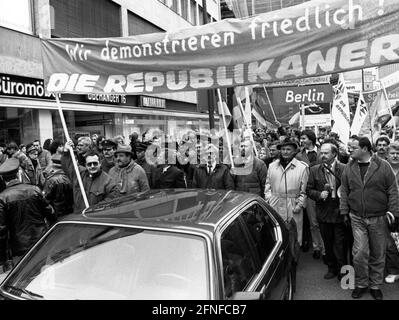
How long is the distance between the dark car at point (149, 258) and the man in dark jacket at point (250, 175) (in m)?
3.05

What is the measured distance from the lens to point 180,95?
25.5m

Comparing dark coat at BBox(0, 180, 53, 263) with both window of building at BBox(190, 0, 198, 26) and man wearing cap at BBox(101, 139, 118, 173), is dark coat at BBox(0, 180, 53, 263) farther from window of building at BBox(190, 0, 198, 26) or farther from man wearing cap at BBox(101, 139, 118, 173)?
window of building at BBox(190, 0, 198, 26)

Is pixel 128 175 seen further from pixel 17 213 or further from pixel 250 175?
pixel 250 175

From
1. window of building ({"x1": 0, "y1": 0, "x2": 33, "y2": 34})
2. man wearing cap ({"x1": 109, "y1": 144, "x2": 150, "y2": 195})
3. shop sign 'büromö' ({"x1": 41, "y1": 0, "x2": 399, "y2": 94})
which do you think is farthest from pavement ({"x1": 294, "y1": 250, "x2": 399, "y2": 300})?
window of building ({"x1": 0, "y1": 0, "x2": 33, "y2": 34})

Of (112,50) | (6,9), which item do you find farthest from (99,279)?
(6,9)

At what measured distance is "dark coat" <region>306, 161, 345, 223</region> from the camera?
17.1ft

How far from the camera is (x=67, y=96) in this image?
1491 cm

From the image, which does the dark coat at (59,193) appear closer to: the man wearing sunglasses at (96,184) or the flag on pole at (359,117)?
the man wearing sunglasses at (96,184)

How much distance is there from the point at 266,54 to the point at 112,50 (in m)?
2.07

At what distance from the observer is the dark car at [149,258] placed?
99.6 inches

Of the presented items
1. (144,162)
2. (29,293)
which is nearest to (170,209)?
(29,293)

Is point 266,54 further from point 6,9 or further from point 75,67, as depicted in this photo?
point 6,9

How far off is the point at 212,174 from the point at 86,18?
495 inches

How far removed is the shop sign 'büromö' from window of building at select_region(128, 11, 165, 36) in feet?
51.0
